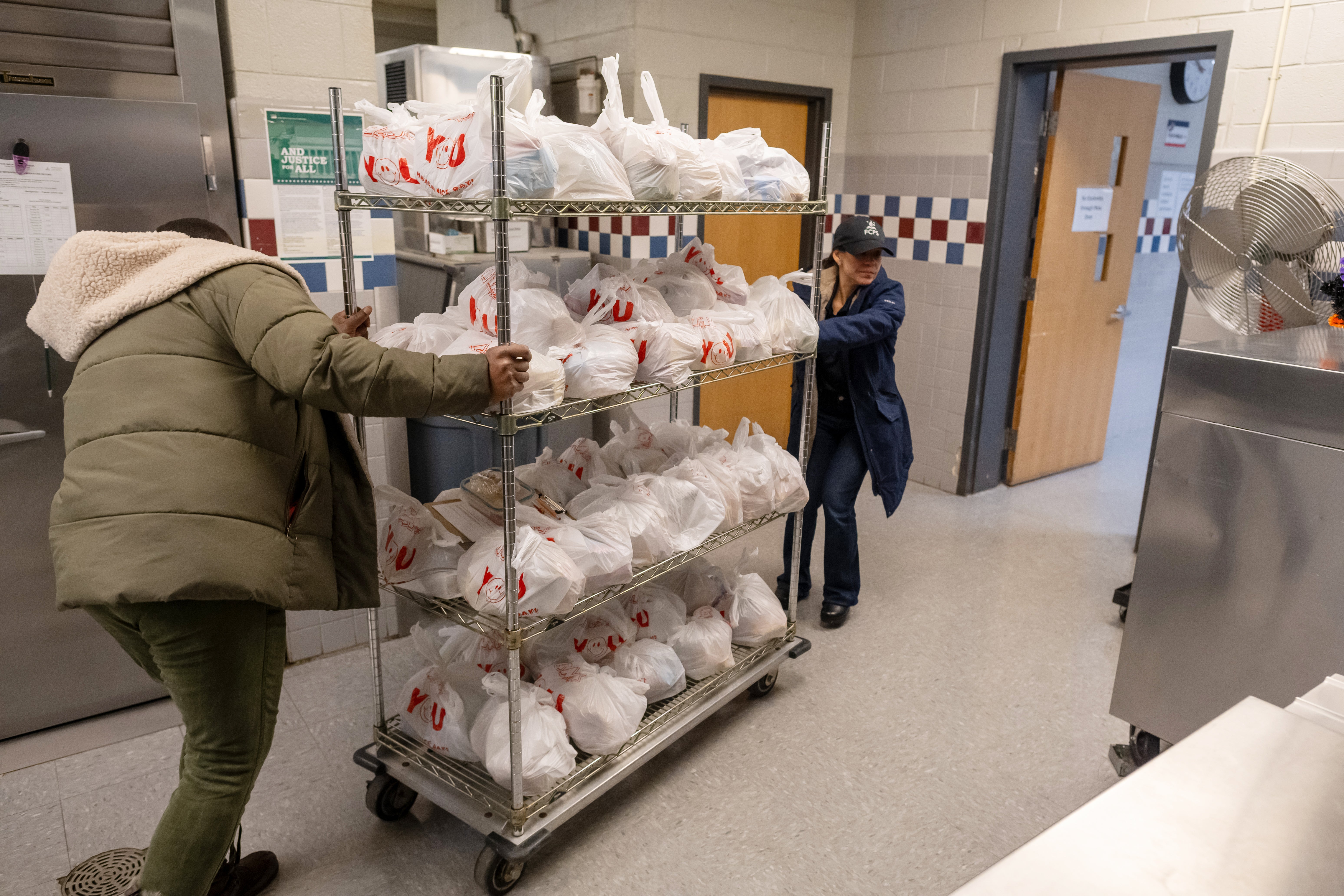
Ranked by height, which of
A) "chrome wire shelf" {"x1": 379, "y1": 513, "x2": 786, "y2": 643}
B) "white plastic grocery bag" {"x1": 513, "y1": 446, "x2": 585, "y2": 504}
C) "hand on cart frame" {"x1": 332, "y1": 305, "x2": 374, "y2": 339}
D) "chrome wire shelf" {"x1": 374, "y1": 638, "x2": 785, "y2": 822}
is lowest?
"chrome wire shelf" {"x1": 374, "y1": 638, "x2": 785, "y2": 822}

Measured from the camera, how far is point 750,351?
2.45 metres

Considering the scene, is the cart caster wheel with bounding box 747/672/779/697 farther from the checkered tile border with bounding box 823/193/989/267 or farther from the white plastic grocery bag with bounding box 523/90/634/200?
the checkered tile border with bounding box 823/193/989/267

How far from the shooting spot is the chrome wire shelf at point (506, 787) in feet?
6.81

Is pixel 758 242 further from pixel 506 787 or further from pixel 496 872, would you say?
pixel 496 872

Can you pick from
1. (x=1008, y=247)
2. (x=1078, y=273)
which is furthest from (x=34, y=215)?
(x=1078, y=273)

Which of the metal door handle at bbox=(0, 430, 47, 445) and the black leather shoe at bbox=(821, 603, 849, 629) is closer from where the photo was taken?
the metal door handle at bbox=(0, 430, 47, 445)

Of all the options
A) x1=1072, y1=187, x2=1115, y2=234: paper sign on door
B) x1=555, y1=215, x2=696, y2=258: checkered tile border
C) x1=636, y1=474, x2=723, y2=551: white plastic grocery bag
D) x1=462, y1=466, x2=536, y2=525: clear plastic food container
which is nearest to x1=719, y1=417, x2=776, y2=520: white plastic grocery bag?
x1=636, y1=474, x2=723, y2=551: white plastic grocery bag

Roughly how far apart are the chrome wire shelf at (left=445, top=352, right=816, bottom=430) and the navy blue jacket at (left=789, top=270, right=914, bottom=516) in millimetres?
534

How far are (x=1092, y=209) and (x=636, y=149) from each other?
3.50 metres

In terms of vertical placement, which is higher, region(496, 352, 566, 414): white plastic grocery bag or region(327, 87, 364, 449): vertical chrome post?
region(327, 87, 364, 449): vertical chrome post

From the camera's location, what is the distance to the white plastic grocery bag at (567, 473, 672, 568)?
220 centimetres

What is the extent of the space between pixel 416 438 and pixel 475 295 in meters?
1.39

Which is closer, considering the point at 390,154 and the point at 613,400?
the point at 390,154

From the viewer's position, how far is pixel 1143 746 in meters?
2.13
